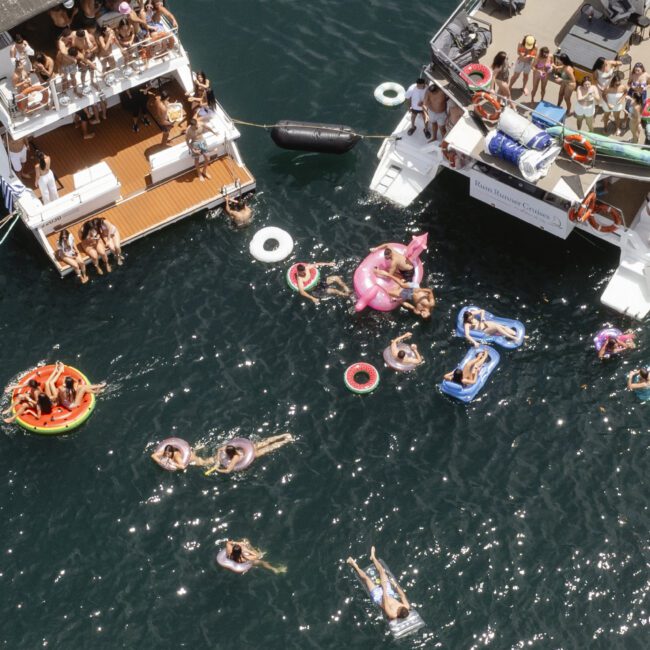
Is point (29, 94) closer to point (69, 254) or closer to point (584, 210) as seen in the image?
point (69, 254)

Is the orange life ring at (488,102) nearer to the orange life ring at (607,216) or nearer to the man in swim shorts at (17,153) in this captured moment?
the orange life ring at (607,216)

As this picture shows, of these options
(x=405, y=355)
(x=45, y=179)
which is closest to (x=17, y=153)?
(x=45, y=179)

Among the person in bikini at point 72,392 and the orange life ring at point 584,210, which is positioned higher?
the orange life ring at point 584,210

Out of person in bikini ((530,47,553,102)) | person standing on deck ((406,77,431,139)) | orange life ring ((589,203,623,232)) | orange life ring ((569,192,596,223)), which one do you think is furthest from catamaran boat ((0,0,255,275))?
orange life ring ((589,203,623,232))

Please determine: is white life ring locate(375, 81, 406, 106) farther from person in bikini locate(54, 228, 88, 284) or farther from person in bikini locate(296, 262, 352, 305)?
person in bikini locate(54, 228, 88, 284)

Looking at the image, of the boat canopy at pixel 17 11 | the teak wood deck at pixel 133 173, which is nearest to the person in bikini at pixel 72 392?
the teak wood deck at pixel 133 173

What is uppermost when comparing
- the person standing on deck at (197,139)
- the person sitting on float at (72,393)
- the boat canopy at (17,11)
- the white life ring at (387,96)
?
the boat canopy at (17,11)
